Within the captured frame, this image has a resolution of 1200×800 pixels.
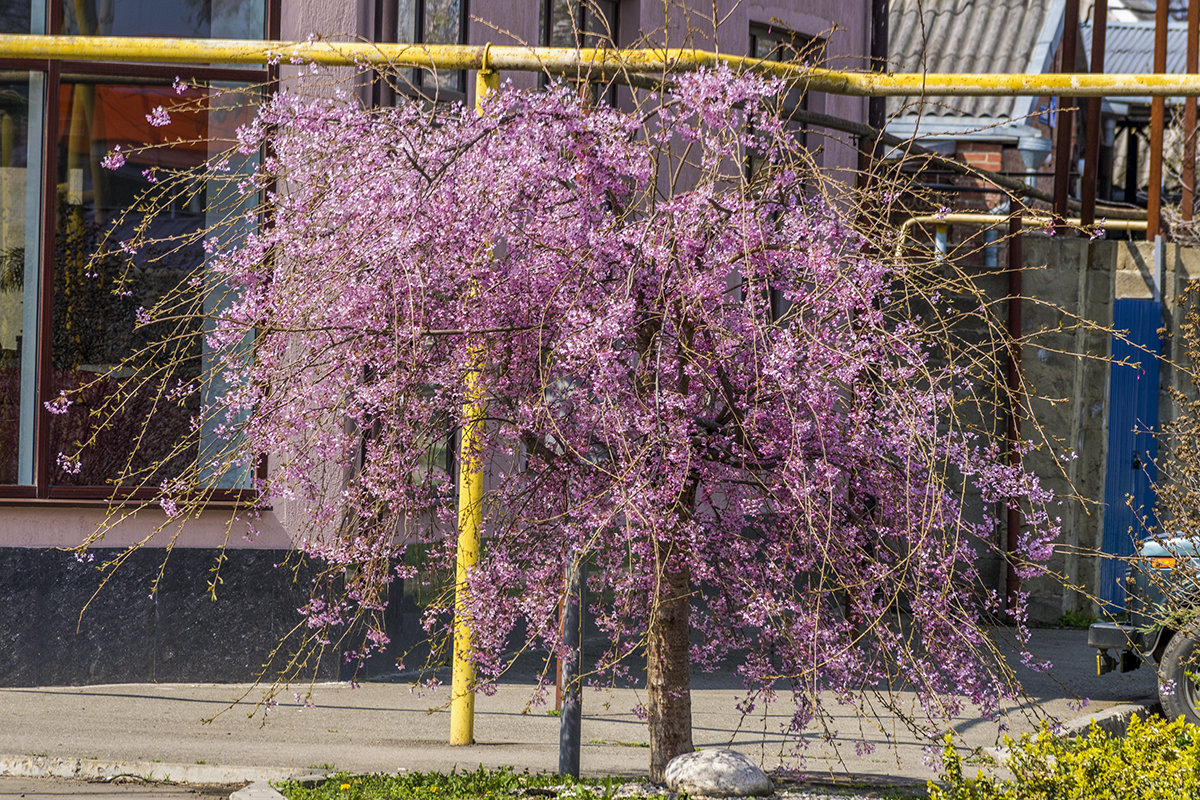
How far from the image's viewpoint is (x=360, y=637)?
9.86 metres

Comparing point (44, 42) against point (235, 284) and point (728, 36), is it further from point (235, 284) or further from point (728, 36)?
point (728, 36)

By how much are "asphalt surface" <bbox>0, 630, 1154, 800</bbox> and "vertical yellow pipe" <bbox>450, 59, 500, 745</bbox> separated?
0.71ft

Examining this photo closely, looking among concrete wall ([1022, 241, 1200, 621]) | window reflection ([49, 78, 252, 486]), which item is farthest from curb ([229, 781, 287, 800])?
concrete wall ([1022, 241, 1200, 621])

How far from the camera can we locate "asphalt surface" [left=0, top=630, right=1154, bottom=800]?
24.0ft

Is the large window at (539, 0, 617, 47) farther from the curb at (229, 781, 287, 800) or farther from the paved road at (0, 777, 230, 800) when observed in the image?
the curb at (229, 781, 287, 800)

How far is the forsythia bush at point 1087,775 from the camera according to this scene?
5125 mm

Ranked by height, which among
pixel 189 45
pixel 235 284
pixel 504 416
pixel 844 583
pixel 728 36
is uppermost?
pixel 728 36

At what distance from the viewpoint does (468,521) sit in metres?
7.48

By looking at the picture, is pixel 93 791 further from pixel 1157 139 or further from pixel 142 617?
pixel 1157 139

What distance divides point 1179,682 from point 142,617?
21.5ft

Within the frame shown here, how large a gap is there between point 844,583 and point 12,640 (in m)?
6.11

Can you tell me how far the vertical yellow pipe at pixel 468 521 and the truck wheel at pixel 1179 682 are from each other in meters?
4.25

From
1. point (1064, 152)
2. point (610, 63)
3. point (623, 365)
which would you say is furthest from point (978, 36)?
point (623, 365)

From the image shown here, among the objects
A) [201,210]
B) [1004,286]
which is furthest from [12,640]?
[1004,286]
